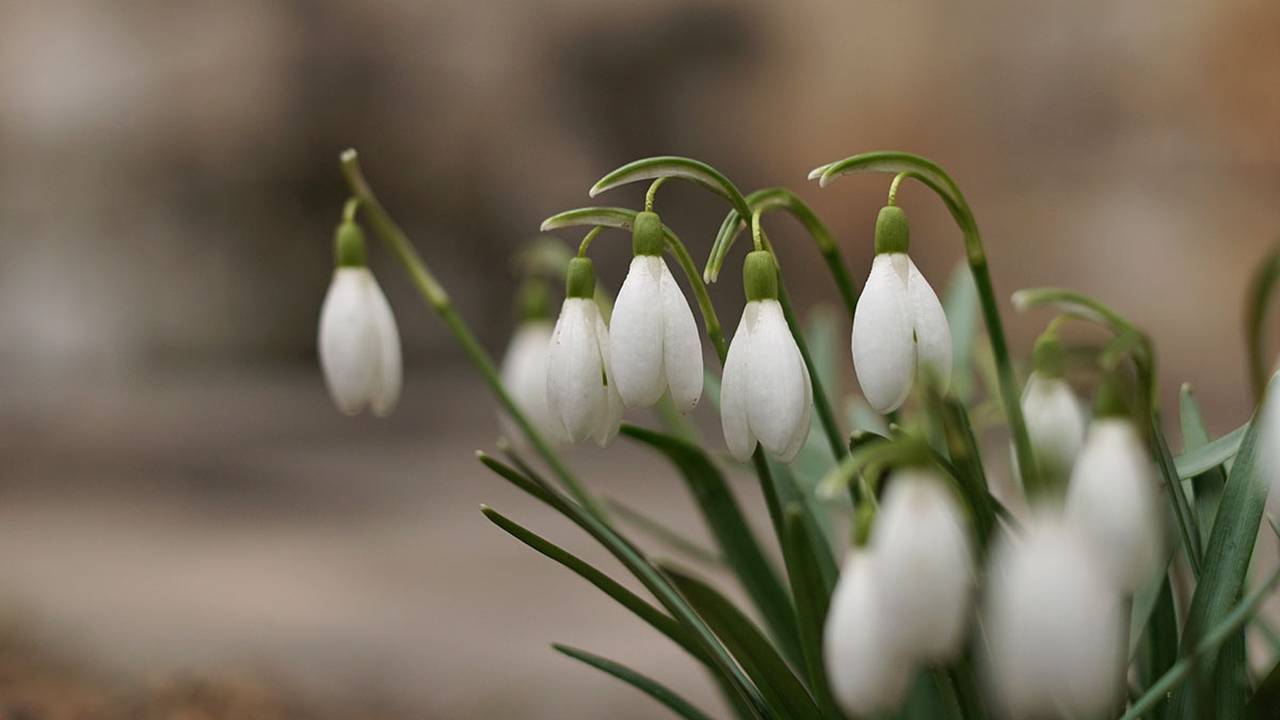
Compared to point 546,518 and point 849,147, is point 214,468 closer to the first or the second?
point 546,518

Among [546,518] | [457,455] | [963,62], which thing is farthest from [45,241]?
[963,62]

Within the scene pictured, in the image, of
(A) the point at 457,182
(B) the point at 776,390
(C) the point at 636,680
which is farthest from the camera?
(A) the point at 457,182

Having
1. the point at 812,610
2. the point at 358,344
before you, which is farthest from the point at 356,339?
the point at 812,610

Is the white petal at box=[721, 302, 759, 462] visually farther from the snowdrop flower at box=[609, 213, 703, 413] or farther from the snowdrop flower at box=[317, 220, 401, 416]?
the snowdrop flower at box=[317, 220, 401, 416]

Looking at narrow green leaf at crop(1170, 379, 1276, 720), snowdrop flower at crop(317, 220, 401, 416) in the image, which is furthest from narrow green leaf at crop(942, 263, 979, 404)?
snowdrop flower at crop(317, 220, 401, 416)

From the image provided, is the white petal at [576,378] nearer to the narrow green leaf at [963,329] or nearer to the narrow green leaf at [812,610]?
the narrow green leaf at [812,610]

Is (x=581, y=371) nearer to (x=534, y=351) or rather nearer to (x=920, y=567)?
(x=920, y=567)

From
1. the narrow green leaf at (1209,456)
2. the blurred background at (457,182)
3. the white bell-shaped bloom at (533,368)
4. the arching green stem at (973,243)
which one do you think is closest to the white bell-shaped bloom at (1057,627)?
the arching green stem at (973,243)
